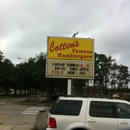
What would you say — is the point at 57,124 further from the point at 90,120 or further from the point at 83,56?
the point at 83,56

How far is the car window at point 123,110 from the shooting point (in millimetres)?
7398

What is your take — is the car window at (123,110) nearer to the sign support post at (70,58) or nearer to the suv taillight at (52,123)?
the suv taillight at (52,123)

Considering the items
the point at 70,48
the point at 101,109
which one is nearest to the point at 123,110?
the point at 101,109

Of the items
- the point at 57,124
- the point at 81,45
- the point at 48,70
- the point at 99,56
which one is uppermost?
the point at 99,56

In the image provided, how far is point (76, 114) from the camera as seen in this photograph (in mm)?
7305

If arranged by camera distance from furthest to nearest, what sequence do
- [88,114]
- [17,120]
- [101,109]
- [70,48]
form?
1. [70,48]
2. [17,120]
3. [101,109]
4. [88,114]

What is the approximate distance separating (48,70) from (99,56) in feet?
205

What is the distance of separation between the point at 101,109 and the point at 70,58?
10.3 m

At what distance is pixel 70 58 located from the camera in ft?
57.8

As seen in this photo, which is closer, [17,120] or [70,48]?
[17,120]

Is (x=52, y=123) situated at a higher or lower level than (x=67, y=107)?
lower

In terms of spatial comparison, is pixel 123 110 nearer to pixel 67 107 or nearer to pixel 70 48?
pixel 67 107

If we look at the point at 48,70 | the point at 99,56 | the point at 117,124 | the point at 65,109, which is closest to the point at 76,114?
the point at 65,109

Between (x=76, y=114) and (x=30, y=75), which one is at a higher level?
(x=30, y=75)
